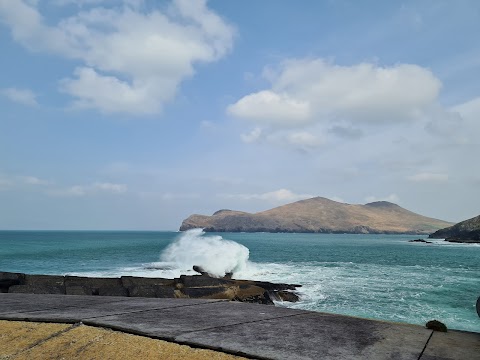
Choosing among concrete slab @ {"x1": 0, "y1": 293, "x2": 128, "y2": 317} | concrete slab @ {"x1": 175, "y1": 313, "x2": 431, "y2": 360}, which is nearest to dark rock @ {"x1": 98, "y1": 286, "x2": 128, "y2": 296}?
concrete slab @ {"x1": 0, "y1": 293, "x2": 128, "y2": 317}

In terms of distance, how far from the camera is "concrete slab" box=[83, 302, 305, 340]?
198 inches

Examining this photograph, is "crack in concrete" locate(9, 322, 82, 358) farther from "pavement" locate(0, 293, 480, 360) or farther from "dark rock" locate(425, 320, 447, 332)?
"dark rock" locate(425, 320, 447, 332)

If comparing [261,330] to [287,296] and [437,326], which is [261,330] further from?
[287,296]

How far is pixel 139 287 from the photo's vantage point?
14086mm

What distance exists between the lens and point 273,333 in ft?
16.1

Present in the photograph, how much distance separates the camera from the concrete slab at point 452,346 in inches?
163

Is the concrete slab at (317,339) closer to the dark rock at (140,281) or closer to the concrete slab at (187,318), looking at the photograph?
the concrete slab at (187,318)

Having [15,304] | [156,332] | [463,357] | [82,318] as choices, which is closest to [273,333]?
[156,332]

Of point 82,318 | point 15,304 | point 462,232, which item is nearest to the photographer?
point 82,318

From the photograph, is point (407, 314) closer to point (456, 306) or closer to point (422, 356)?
point (456, 306)

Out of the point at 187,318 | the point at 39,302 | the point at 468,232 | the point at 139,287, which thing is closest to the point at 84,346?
the point at 187,318

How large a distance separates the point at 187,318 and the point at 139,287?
29.1ft

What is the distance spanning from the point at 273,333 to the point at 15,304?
482 cm

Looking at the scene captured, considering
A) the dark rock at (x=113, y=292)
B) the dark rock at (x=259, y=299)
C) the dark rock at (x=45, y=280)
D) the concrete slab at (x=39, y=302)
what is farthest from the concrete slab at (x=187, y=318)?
the dark rock at (x=45, y=280)
